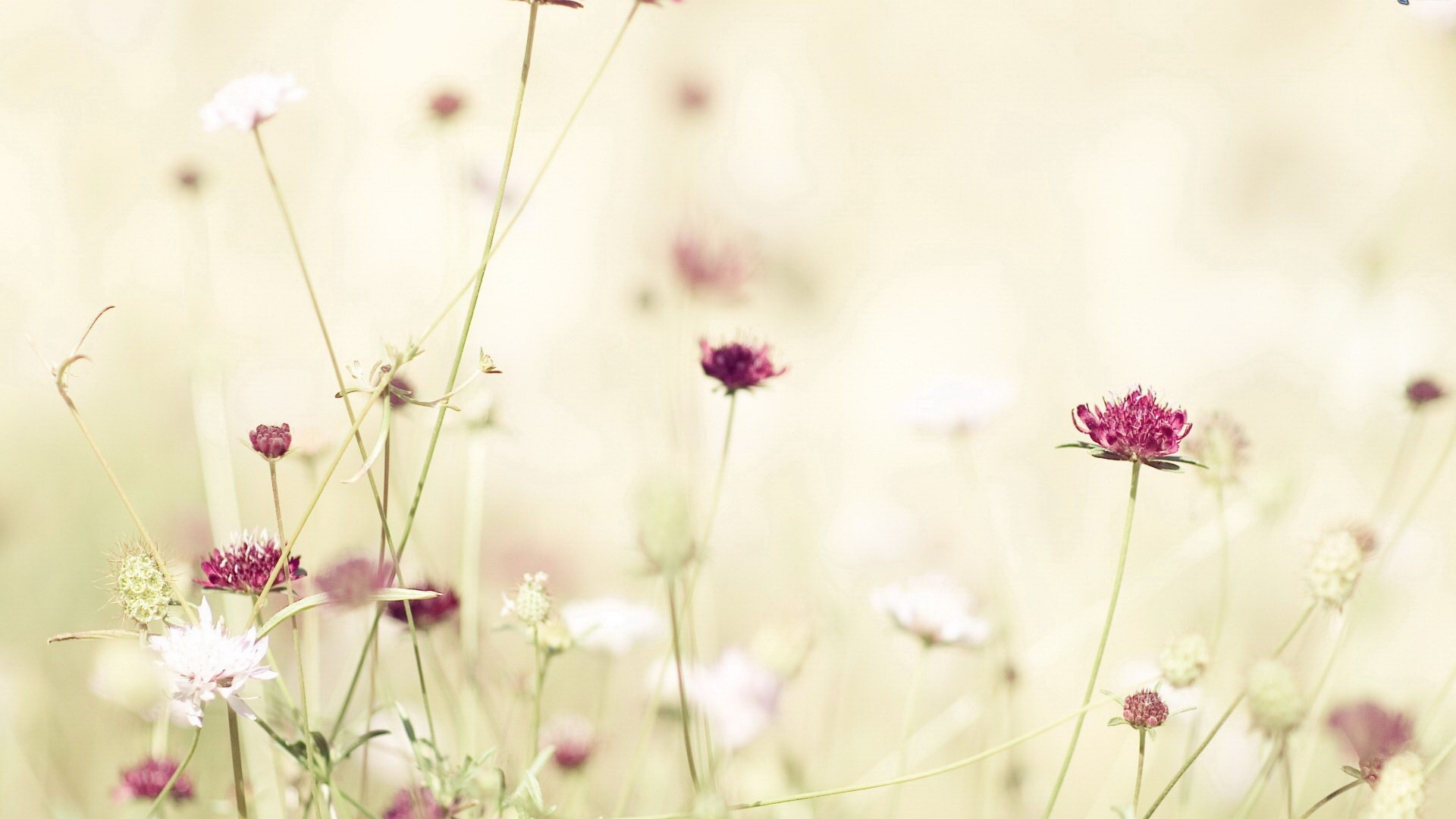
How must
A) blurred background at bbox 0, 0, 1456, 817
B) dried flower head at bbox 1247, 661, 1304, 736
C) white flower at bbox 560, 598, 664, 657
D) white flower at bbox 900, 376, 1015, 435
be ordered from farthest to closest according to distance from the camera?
1. blurred background at bbox 0, 0, 1456, 817
2. white flower at bbox 900, 376, 1015, 435
3. white flower at bbox 560, 598, 664, 657
4. dried flower head at bbox 1247, 661, 1304, 736

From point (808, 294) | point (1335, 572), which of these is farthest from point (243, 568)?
point (808, 294)

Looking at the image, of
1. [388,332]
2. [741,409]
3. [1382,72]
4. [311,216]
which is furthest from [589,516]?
[1382,72]

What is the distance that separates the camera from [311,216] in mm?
2303

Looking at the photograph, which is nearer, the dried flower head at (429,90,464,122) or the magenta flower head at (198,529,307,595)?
the magenta flower head at (198,529,307,595)

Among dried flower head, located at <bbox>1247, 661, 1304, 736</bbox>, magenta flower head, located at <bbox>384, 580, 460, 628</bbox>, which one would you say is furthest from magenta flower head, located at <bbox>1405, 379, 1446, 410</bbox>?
magenta flower head, located at <bbox>384, 580, 460, 628</bbox>

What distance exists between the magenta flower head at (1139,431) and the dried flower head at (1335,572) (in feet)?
0.85

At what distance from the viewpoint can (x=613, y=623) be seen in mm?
1168

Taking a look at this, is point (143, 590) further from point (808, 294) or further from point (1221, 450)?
point (808, 294)

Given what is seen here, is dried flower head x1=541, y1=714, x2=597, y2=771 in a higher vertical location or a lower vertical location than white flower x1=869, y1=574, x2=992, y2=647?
lower

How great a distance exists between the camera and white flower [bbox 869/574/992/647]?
3.57 ft

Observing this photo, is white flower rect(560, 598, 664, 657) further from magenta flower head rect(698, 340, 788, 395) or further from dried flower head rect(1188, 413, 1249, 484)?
dried flower head rect(1188, 413, 1249, 484)

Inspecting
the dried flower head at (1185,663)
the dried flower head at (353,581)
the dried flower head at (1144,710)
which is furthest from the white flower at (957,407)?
the dried flower head at (353,581)

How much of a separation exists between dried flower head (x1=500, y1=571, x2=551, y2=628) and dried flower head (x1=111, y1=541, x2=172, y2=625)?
0.24 metres

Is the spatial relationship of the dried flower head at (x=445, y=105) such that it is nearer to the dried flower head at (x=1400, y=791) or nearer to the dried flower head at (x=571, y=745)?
the dried flower head at (x=571, y=745)
